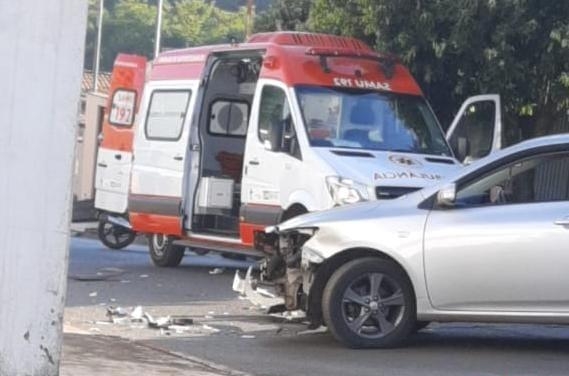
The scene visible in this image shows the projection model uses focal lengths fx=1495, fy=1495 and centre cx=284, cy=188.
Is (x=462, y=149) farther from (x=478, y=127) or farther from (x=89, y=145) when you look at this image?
(x=89, y=145)

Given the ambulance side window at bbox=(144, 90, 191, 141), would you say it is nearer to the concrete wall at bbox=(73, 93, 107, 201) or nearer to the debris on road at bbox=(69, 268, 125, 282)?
the debris on road at bbox=(69, 268, 125, 282)

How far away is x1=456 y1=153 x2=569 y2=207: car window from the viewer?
1097 cm

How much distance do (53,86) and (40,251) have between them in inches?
29.4

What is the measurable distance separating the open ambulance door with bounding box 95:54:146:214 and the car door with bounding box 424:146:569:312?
9.30 meters

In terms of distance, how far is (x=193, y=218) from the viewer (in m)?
17.5

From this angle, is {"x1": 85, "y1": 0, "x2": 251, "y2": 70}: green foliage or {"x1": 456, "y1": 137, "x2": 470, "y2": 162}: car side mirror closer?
{"x1": 456, "y1": 137, "x2": 470, "y2": 162}: car side mirror

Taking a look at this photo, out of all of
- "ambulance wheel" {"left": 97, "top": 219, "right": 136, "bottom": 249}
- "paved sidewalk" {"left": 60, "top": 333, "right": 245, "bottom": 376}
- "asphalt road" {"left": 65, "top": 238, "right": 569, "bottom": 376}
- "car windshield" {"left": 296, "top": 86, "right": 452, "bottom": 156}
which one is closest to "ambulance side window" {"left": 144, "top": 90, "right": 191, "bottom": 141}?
"asphalt road" {"left": 65, "top": 238, "right": 569, "bottom": 376}

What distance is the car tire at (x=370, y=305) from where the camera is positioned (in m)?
11.2

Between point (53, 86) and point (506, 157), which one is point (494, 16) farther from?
point (53, 86)

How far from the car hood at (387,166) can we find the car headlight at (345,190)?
0.20ft

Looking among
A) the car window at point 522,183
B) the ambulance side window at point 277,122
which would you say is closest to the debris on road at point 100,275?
the ambulance side window at point 277,122

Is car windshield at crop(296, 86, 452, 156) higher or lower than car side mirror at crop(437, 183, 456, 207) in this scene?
higher

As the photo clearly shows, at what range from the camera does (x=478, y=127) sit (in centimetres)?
1744

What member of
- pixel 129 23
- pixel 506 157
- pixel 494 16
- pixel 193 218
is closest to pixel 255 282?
pixel 506 157
